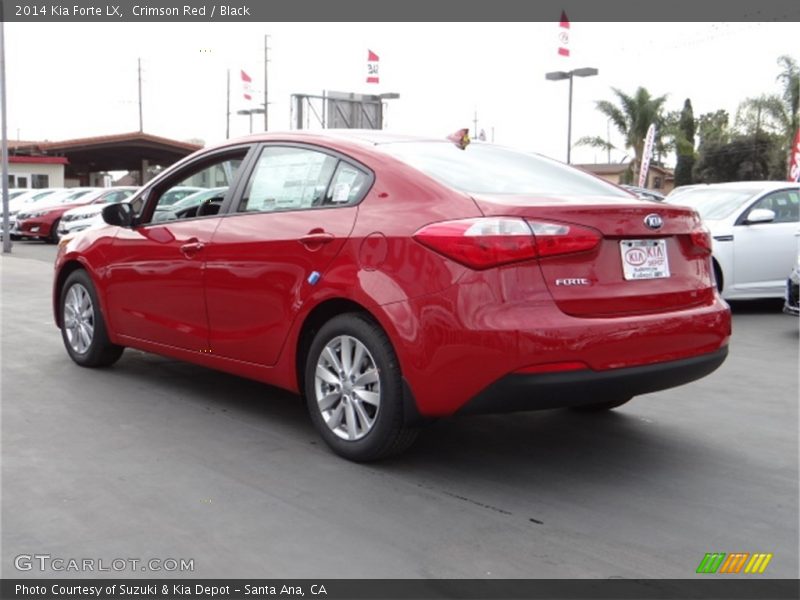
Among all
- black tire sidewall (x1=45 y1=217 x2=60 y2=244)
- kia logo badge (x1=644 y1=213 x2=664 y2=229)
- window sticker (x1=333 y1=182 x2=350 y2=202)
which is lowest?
black tire sidewall (x1=45 y1=217 x2=60 y2=244)

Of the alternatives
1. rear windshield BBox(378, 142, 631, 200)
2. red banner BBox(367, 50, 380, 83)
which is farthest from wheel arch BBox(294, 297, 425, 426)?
red banner BBox(367, 50, 380, 83)

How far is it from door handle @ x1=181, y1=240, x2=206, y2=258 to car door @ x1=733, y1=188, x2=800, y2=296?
666 centimetres

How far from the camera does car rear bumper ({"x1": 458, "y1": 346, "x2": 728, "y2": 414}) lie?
11.9ft

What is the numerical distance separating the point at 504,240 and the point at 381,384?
89cm

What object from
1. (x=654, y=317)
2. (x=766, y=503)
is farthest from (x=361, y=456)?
(x=766, y=503)

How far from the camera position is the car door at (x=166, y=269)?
512 centimetres

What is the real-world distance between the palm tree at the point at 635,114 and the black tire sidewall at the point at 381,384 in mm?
38092

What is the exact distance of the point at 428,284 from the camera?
12.4 ft

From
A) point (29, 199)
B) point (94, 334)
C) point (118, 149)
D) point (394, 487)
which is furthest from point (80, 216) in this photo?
point (118, 149)

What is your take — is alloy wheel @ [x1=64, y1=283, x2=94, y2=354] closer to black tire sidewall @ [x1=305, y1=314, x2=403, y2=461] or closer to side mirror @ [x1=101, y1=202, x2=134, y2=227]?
side mirror @ [x1=101, y1=202, x2=134, y2=227]

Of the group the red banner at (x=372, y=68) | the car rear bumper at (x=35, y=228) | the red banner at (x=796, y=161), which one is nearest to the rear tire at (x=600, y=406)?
the red banner at (x=796, y=161)

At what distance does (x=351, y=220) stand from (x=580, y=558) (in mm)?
1937

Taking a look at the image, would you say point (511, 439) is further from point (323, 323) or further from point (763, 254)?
point (763, 254)
